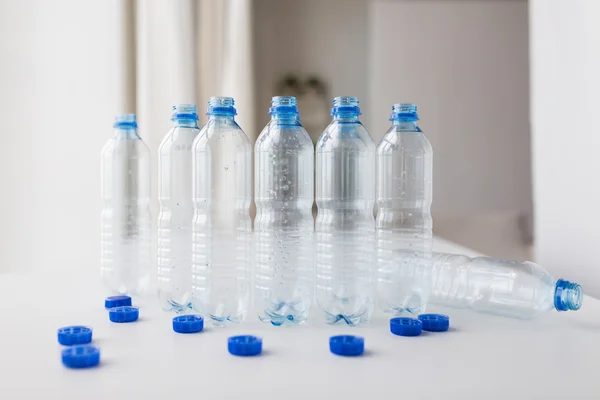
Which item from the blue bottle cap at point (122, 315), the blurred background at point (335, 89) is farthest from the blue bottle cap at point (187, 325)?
the blurred background at point (335, 89)

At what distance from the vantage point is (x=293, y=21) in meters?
3.81

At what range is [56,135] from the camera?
3049mm

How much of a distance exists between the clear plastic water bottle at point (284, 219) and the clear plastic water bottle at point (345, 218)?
0.10ft

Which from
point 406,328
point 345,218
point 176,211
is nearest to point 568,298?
point 406,328

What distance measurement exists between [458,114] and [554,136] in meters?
2.42

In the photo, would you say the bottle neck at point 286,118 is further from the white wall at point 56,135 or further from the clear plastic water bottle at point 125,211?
the white wall at point 56,135

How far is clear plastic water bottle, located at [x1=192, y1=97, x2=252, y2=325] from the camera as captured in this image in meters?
1.13

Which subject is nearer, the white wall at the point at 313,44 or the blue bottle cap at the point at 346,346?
the blue bottle cap at the point at 346,346

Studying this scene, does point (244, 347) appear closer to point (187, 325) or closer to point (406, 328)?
point (187, 325)

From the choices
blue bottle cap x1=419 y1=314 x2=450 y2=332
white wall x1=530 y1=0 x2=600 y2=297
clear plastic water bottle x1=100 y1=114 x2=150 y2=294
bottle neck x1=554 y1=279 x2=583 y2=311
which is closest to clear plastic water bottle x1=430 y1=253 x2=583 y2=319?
bottle neck x1=554 y1=279 x2=583 y2=311

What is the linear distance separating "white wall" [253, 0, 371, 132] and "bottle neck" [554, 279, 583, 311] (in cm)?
282

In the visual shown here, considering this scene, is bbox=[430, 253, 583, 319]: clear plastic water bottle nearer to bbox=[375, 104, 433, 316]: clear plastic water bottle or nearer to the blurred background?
bbox=[375, 104, 433, 316]: clear plastic water bottle

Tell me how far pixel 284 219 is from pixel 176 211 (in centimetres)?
42

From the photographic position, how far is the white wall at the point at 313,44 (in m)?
3.79
